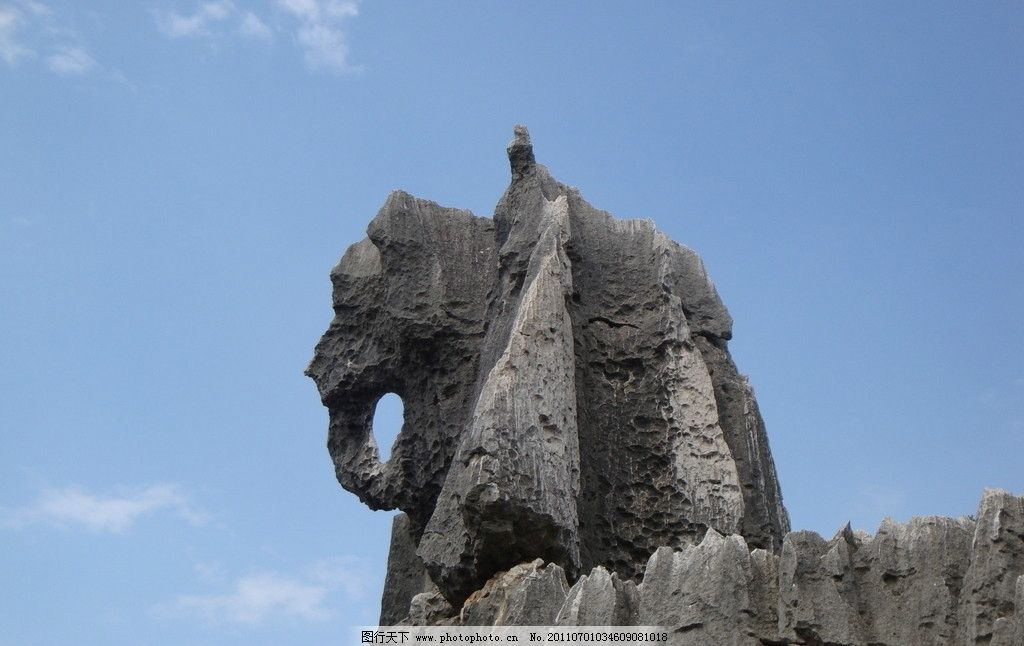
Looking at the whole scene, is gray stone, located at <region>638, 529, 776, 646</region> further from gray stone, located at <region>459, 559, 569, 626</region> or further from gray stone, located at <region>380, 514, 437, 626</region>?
gray stone, located at <region>380, 514, 437, 626</region>

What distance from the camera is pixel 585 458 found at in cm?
1087

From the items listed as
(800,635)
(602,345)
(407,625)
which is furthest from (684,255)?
(800,635)

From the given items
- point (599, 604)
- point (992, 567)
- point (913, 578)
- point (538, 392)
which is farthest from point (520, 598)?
point (992, 567)

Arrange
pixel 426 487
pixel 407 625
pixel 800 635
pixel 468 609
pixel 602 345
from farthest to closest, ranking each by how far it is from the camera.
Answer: pixel 426 487 → pixel 602 345 → pixel 407 625 → pixel 468 609 → pixel 800 635

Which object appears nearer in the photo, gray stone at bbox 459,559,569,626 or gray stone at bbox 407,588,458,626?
gray stone at bbox 459,559,569,626

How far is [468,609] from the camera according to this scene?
9.56 metres

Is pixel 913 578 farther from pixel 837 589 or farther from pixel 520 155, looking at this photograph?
pixel 520 155

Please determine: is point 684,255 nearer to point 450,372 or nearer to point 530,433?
point 450,372

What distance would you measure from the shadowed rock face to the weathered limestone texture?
0.02 meters

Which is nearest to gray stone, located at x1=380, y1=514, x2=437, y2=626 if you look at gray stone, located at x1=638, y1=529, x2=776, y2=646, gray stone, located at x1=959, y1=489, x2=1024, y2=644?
gray stone, located at x1=638, y1=529, x2=776, y2=646

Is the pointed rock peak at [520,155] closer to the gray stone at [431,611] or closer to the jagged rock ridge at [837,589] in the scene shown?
the gray stone at [431,611]

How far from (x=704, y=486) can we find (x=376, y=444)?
3522 millimetres

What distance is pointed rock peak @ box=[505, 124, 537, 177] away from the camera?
12.9 meters

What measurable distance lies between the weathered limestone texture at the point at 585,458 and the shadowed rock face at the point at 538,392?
0.06 ft
